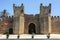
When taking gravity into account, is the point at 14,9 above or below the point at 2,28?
above

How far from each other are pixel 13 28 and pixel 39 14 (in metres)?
5.47

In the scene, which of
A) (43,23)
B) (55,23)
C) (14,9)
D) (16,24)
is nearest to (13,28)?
(16,24)

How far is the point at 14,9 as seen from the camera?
34.1m

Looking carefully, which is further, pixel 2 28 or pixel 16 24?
pixel 2 28

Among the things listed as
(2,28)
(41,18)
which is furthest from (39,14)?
(2,28)

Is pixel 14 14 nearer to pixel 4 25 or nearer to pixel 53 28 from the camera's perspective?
pixel 4 25

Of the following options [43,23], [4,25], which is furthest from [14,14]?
[43,23]

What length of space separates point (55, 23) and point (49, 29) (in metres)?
2.69

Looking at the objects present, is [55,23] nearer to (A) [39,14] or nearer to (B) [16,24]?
(A) [39,14]

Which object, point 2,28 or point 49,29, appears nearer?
point 49,29

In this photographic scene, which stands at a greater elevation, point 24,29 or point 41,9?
point 41,9

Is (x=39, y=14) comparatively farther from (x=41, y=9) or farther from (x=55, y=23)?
(x=55, y=23)

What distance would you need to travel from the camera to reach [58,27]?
1401 inches

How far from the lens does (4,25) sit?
117 feet
